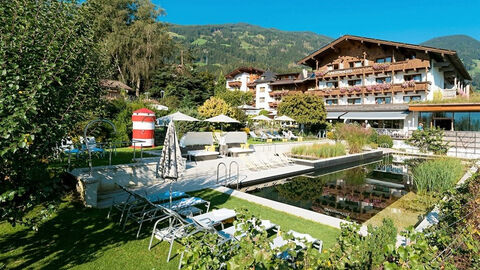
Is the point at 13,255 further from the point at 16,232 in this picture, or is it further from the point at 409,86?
the point at 409,86

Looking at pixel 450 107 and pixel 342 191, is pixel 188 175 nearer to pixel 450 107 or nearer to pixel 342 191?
pixel 342 191

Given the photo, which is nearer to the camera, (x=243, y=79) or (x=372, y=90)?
(x=372, y=90)

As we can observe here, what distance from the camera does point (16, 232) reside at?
4.75 meters

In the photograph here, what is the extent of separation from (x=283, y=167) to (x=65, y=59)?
10.2 m

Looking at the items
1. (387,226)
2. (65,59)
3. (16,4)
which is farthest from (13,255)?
(387,226)

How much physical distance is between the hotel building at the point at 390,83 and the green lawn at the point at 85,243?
2703 centimetres

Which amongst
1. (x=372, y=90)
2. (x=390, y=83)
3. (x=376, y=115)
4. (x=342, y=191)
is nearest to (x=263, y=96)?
(x=372, y=90)

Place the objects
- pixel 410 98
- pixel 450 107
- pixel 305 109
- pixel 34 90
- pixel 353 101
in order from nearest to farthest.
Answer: pixel 34 90
pixel 450 107
pixel 305 109
pixel 410 98
pixel 353 101

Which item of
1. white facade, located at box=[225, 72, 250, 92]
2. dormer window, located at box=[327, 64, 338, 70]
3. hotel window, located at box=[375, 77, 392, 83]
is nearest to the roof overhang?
hotel window, located at box=[375, 77, 392, 83]

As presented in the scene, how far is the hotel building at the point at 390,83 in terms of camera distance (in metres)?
27.1

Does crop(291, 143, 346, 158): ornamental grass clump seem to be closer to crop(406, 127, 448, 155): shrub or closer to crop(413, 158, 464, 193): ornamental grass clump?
crop(413, 158, 464, 193): ornamental grass clump

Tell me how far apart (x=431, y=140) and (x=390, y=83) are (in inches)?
537

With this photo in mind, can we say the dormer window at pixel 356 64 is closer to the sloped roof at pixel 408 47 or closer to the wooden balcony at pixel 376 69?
the wooden balcony at pixel 376 69

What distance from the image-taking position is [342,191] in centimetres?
974
